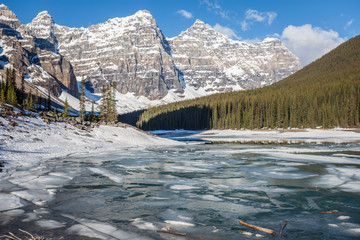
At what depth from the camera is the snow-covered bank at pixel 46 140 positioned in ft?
69.5

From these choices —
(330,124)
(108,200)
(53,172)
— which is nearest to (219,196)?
(108,200)

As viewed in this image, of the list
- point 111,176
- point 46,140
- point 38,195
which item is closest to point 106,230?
point 38,195

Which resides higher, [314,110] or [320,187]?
[314,110]

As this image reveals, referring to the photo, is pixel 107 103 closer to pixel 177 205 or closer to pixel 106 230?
pixel 177 205

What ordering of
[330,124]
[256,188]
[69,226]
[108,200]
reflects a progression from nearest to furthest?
[69,226] < [108,200] < [256,188] < [330,124]

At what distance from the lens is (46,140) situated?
96.6 ft

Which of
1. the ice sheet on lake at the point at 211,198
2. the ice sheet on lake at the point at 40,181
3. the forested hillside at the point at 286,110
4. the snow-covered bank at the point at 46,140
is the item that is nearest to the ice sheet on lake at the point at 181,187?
the ice sheet on lake at the point at 211,198

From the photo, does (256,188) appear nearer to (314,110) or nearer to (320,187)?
(320,187)

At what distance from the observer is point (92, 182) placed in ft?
42.1

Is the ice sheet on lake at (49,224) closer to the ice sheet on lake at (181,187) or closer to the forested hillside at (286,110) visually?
the ice sheet on lake at (181,187)

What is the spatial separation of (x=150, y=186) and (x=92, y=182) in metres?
2.95

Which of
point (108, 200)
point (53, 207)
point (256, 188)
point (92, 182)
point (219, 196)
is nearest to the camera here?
point (53, 207)

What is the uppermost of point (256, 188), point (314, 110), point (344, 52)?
point (344, 52)

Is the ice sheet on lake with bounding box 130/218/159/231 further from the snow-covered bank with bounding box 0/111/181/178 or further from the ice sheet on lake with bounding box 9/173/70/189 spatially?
the snow-covered bank with bounding box 0/111/181/178
